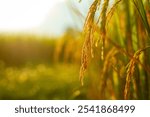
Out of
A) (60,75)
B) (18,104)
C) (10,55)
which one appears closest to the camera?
(18,104)

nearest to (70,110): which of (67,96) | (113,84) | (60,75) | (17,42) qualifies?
(113,84)

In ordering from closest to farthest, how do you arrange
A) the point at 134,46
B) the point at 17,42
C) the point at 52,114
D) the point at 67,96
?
the point at 134,46
the point at 52,114
the point at 67,96
the point at 17,42

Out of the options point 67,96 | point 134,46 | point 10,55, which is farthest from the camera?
point 10,55

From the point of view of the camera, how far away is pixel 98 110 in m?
2.41

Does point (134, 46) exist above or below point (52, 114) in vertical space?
above

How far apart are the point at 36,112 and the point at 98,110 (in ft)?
1.03

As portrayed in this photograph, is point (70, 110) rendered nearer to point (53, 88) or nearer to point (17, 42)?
point (53, 88)

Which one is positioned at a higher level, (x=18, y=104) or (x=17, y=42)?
(x=17, y=42)

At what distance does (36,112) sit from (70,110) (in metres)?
0.18

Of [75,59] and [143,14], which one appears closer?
[143,14]

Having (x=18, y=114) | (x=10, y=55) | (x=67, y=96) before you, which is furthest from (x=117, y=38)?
(x=10, y=55)

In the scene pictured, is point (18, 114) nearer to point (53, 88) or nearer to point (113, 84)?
point (113, 84)

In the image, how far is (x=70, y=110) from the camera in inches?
95.7

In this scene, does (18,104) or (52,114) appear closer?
(52,114)
